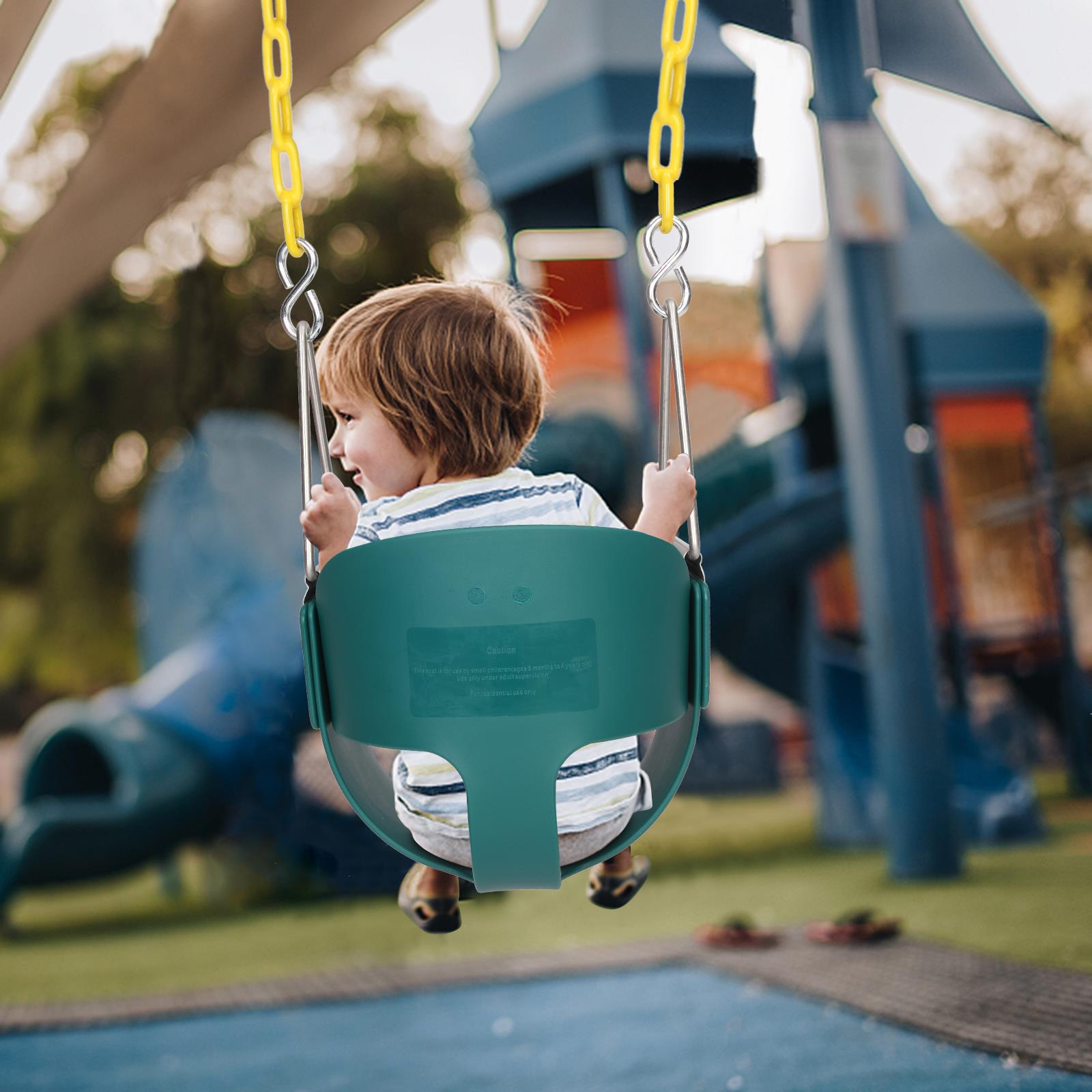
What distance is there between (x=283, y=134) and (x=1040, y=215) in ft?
33.4

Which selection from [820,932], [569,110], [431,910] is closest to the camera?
[431,910]

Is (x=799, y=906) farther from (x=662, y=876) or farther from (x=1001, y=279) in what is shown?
(x=1001, y=279)

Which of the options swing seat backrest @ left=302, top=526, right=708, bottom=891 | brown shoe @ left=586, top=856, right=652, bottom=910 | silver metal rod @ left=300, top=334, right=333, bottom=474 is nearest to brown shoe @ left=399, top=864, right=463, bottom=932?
brown shoe @ left=586, top=856, right=652, bottom=910

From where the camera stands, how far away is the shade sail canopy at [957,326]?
604 centimetres

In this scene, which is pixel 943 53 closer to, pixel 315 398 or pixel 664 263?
pixel 664 263

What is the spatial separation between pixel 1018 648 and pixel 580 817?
17.8ft

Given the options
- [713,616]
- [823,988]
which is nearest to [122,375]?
[713,616]

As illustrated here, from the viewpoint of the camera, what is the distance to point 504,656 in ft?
4.13

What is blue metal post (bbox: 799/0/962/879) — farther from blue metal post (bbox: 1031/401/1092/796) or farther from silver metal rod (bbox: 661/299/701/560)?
silver metal rod (bbox: 661/299/701/560)

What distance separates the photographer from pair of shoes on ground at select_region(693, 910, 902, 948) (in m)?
3.53

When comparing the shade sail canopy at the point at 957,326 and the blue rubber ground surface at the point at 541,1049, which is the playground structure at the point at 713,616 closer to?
the shade sail canopy at the point at 957,326

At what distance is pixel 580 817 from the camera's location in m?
1.36

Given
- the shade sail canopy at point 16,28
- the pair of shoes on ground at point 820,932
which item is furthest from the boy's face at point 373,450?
the pair of shoes on ground at point 820,932

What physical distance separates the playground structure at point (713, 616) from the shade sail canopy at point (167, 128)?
2.03m
